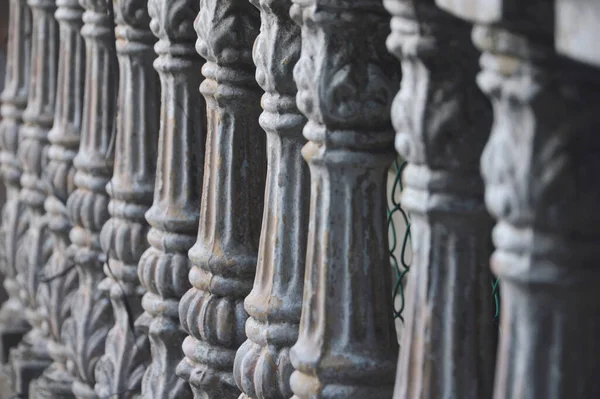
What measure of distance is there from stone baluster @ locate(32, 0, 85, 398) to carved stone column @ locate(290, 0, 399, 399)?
7.55ft

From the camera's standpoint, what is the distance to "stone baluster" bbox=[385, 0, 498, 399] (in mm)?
2016

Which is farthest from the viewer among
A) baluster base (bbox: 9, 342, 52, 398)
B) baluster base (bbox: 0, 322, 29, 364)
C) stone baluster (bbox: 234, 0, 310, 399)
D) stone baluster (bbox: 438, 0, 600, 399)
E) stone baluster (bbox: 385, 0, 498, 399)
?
baluster base (bbox: 0, 322, 29, 364)

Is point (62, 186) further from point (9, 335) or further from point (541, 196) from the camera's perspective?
point (541, 196)

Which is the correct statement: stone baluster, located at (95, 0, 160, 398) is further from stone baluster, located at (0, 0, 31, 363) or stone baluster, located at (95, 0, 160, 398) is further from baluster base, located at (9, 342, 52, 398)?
stone baluster, located at (0, 0, 31, 363)

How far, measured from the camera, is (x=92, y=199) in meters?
4.50

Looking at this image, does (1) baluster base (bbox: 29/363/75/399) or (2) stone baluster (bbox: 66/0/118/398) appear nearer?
(2) stone baluster (bbox: 66/0/118/398)

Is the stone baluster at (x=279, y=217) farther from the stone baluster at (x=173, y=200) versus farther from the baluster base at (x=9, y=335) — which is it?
the baluster base at (x=9, y=335)

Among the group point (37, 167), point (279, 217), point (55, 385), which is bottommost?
point (55, 385)

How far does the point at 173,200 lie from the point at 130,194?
391mm

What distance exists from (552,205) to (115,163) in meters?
2.66

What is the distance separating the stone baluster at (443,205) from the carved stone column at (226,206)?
1.12 metres

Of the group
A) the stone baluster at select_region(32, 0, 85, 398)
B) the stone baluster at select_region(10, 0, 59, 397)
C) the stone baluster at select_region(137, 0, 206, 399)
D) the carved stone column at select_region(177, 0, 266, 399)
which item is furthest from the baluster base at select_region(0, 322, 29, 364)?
the carved stone column at select_region(177, 0, 266, 399)

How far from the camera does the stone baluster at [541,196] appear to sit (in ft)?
5.29

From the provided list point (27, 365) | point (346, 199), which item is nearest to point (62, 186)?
point (27, 365)
